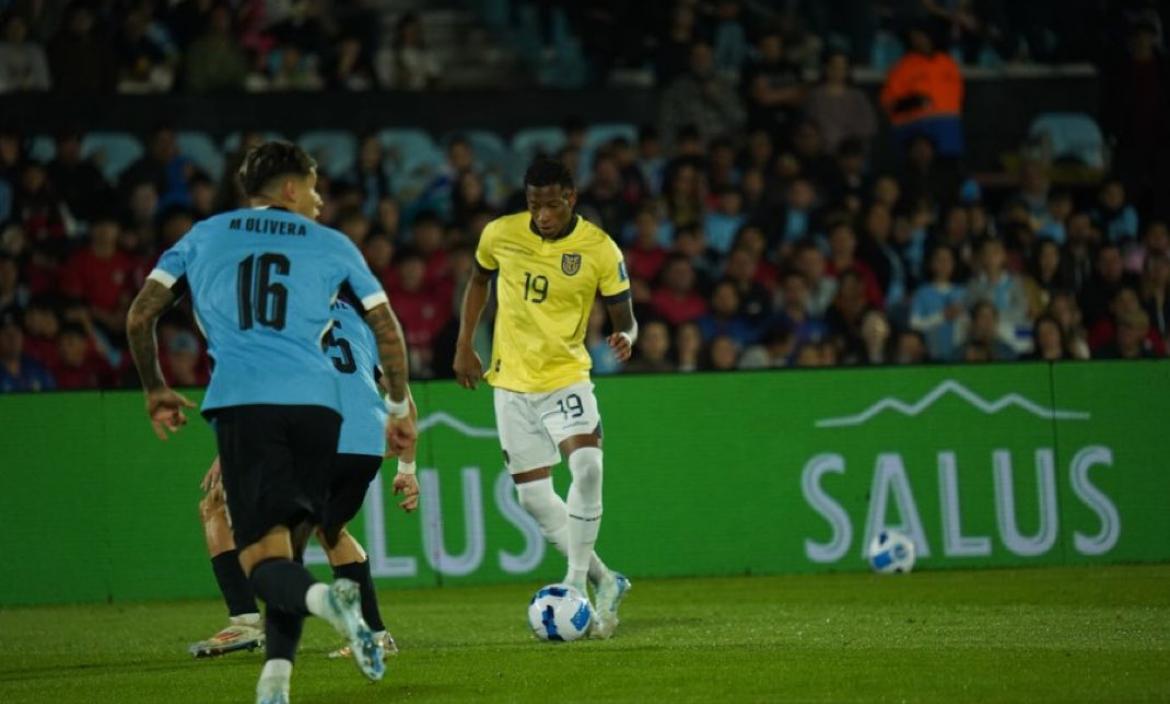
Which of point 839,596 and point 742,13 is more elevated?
point 742,13

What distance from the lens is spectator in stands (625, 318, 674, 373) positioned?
15617 mm

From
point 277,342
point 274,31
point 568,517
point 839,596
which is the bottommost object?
point 839,596

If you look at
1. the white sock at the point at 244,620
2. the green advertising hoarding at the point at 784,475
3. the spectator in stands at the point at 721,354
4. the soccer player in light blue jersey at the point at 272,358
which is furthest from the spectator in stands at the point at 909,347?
the soccer player in light blue jersey at the point at 272,358

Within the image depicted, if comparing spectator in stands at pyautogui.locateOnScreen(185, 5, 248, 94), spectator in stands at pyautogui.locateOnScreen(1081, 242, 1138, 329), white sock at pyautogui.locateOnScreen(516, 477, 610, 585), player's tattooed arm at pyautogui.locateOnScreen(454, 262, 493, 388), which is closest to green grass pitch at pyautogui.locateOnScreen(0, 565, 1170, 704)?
white sock at pyautogui.locateOnScreen(516, 477, 610, 585)

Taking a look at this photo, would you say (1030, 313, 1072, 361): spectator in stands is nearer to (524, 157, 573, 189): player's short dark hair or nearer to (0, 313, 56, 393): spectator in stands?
(524, 157, 573, 189): player's short dark hair

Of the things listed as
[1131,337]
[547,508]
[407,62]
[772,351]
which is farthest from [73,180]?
[1131,337]

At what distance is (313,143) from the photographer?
18797 mm

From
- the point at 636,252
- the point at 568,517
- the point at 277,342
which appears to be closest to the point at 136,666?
the point at 568,517

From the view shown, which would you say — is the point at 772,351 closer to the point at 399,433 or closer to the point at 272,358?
the point at 399,433

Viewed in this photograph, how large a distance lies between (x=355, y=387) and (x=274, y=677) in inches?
89.3

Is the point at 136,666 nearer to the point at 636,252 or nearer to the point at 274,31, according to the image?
the point at 636,252

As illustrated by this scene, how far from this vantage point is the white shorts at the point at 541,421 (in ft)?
34.4

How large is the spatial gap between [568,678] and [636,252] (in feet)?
30.1

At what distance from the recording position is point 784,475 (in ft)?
47.5
